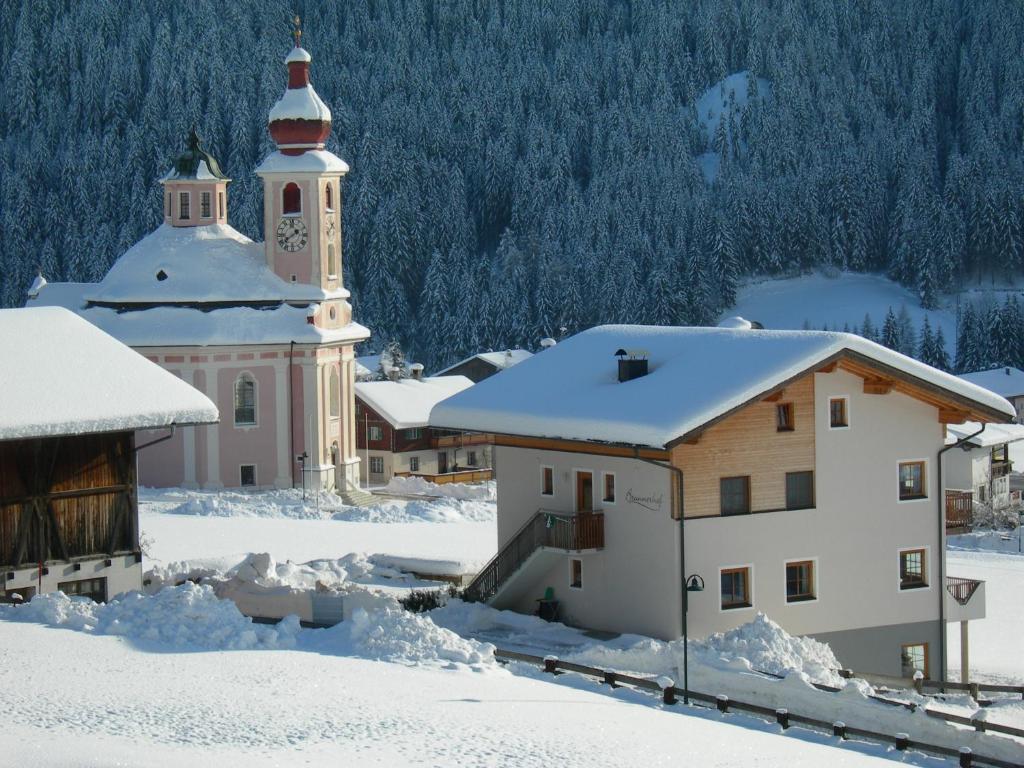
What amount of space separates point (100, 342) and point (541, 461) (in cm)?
794

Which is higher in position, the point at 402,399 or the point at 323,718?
the point at 402,399

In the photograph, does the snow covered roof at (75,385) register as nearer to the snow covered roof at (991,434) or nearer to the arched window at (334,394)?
the arched window at (334,394)

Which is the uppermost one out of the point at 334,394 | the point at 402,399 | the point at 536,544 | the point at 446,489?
the point at 334,394

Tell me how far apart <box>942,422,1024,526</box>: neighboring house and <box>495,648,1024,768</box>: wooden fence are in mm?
50172

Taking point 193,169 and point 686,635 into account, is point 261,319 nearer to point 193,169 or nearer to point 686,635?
point 193,169

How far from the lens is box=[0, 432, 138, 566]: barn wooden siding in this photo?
29.8 m

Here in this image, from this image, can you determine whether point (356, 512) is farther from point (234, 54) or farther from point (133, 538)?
point (234, 54)

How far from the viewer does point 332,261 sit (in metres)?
61.9

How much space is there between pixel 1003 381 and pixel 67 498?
287ft

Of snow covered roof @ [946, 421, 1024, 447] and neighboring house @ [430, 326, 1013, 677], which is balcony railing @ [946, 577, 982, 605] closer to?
neighboring house @ [430, 326, 1013, 677]

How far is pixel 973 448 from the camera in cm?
7419

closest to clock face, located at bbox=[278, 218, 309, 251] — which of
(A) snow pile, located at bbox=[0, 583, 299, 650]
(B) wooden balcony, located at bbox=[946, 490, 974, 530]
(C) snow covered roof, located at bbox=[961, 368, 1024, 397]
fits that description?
(B) wooden balcony, located at bbox=[946, 490, 974, 530]

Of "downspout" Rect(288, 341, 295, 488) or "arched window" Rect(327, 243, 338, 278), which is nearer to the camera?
"downspout" Rect(288, 341, 295, 488)

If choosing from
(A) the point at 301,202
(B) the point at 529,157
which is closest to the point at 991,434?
(A) the point at 301,202
